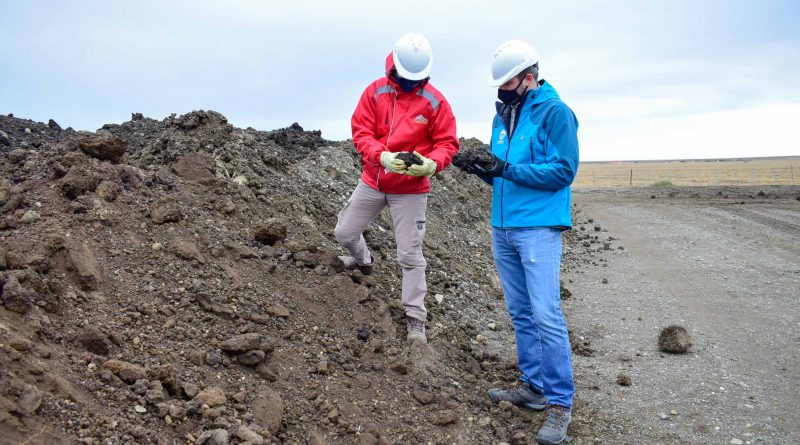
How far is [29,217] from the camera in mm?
4250

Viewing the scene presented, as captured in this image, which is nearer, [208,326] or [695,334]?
[208,326]

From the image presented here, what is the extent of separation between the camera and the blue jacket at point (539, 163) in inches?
148

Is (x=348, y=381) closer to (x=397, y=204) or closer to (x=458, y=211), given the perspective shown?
(x=397, y=204)

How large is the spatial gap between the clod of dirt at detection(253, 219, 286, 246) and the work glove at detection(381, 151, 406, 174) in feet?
4.94

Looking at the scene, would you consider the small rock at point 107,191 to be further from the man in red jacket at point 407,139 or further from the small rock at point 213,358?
the man in red jacket at point 407,139

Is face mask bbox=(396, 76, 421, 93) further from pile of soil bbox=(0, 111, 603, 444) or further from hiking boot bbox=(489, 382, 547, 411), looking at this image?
hiking boot bbox=(489, 382, 547, 411)

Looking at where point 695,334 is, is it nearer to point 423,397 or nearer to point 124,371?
point 423,397

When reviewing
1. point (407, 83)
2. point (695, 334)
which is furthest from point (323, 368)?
point (695, 334)

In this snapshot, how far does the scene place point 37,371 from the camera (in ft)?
9.46

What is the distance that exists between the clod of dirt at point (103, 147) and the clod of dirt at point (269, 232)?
1.29 m

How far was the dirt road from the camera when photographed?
14.0ft

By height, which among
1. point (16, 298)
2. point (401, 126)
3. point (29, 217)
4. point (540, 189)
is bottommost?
point (16, 298)

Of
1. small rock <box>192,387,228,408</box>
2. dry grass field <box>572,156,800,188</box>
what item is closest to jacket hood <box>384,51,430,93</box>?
small rock <box>192,387,228,408</box>

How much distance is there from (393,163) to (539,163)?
0.96m
